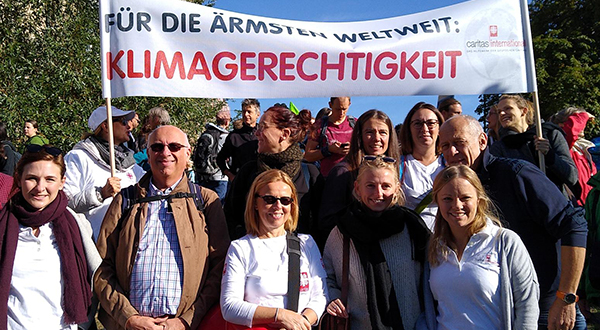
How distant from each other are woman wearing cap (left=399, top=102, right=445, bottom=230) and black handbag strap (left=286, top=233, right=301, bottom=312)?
959 mm

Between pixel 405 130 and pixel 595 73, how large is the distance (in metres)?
26.8

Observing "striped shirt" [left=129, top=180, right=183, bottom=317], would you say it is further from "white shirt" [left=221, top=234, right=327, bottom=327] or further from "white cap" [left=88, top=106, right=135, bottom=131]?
"white cap" [left=88, top=106, right=135, bottom=131]

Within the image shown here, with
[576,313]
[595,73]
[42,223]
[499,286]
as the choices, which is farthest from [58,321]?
[595,73]

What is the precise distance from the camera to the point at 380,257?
3.29m

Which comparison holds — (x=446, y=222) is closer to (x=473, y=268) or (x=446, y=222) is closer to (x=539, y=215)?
(x=473, y=268)

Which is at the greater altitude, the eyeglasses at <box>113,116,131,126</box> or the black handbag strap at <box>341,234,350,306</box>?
the eyeglasses at <box>113,116,131,126</box>

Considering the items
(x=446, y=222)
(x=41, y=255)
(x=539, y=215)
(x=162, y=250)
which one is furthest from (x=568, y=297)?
(x=41, y=255)

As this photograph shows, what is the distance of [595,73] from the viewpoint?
87.9ft

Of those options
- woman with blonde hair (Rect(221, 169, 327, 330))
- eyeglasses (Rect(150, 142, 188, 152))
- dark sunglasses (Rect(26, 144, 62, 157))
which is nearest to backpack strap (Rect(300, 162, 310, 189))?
woman with blonde hair (Rect(221, 169, 327, 330))

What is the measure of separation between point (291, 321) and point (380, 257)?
66cm

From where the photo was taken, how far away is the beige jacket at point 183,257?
341 cm

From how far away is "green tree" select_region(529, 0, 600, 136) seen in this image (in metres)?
25.7

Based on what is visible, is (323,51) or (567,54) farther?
(567,54)

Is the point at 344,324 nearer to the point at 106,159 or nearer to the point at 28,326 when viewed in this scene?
→ the point at 28,326
